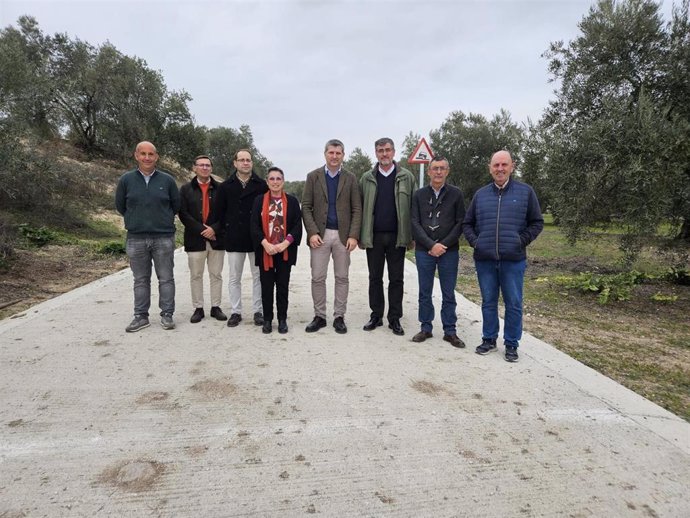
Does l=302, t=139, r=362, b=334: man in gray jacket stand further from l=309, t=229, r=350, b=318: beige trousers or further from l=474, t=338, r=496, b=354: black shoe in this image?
l=474, t=338, r=496, b=354: black shoe

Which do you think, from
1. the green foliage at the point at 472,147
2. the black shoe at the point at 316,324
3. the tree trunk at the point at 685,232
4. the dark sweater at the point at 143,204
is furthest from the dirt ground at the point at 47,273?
the green foliage at the point at 472,147

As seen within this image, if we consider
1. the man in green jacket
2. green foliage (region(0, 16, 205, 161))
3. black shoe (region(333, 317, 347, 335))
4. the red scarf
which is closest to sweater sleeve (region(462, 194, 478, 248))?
the man in green jacket

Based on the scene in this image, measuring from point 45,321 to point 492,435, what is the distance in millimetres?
4969

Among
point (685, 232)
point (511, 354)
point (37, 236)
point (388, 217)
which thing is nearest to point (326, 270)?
point (388, 217)

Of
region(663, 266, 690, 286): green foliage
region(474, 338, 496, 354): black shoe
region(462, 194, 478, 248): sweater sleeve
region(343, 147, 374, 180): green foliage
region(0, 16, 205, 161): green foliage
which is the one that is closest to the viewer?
region(474, 338, 496, 354): black shoe

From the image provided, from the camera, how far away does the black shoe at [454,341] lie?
424 centimetres

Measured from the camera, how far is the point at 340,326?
15.4ft

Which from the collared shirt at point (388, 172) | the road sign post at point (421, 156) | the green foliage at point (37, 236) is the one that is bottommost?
the green foliage at point (37, 236)

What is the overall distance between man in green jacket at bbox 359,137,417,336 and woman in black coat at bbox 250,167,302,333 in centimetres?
83

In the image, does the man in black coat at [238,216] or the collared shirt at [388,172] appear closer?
the collared shirt at [388,172]

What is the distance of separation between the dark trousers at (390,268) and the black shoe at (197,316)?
84.0 inches

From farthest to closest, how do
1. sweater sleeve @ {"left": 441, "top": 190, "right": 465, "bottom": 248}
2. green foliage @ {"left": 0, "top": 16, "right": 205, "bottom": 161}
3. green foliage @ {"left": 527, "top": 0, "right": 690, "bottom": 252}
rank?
green foliage @ {"left": 0, "top": 16, "right": 205, "bottom": 161}
green foliage @ {"left": 527, "top": 0, "right": 690, "bottom": 252}
sweater sleeve @ {"left": 441, "top": 190, "right": 465, "bottom": 248}

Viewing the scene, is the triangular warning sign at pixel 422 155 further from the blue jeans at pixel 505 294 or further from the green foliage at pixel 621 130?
the blue jeans at pixel 505 294

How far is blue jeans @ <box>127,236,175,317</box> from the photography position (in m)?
4.63
